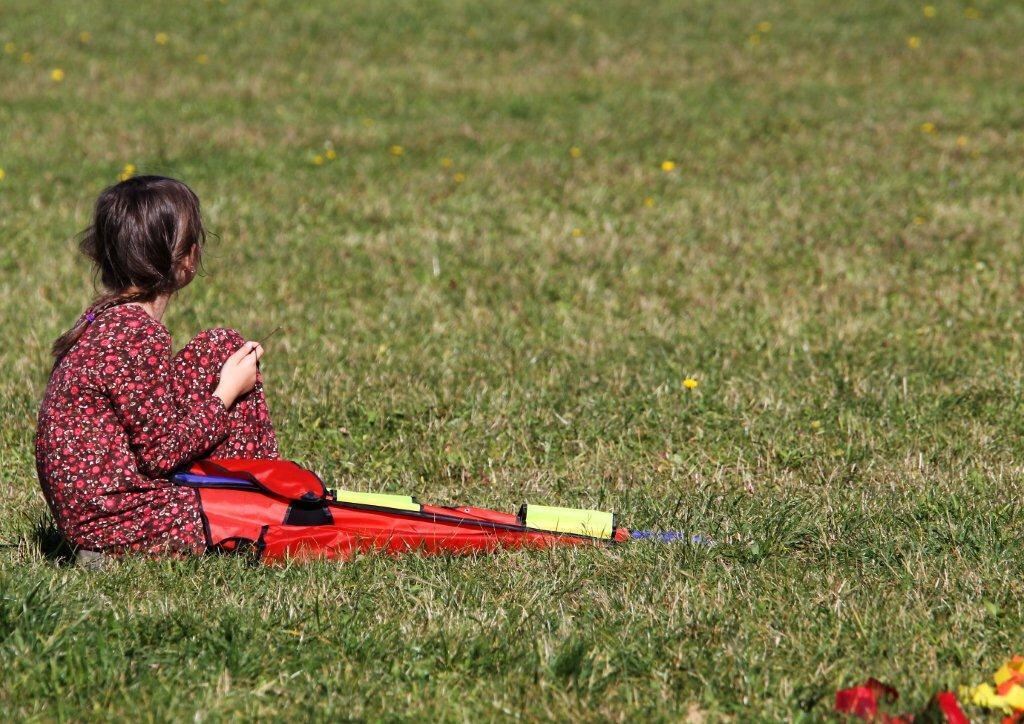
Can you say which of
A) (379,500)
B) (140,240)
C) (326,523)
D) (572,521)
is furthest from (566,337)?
(140,240)

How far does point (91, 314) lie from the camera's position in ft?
13.2

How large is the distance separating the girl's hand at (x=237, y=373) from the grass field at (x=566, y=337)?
1.89 feet

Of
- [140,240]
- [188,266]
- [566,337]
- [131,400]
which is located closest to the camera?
[131,400]

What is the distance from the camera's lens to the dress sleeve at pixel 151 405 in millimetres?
3881

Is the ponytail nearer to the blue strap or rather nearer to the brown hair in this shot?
the brown hair

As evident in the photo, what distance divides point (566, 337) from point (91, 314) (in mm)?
3134

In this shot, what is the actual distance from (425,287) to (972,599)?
178 inches

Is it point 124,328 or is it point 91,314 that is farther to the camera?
point 91,314

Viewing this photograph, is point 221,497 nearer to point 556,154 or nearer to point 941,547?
point 941,547

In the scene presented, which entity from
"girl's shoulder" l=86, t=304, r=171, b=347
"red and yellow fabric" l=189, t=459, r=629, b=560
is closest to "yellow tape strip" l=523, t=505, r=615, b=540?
"red and yellow fabric" l=189, t=459, r=629, b=560

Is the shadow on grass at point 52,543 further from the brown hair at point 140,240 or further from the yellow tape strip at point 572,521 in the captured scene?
the yellow tape strip at point 572,521

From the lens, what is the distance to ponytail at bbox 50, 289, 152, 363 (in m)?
3.98

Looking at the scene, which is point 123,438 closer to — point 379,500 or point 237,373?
point 237,373

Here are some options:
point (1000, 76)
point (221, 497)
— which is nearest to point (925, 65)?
point (1000, 76)
